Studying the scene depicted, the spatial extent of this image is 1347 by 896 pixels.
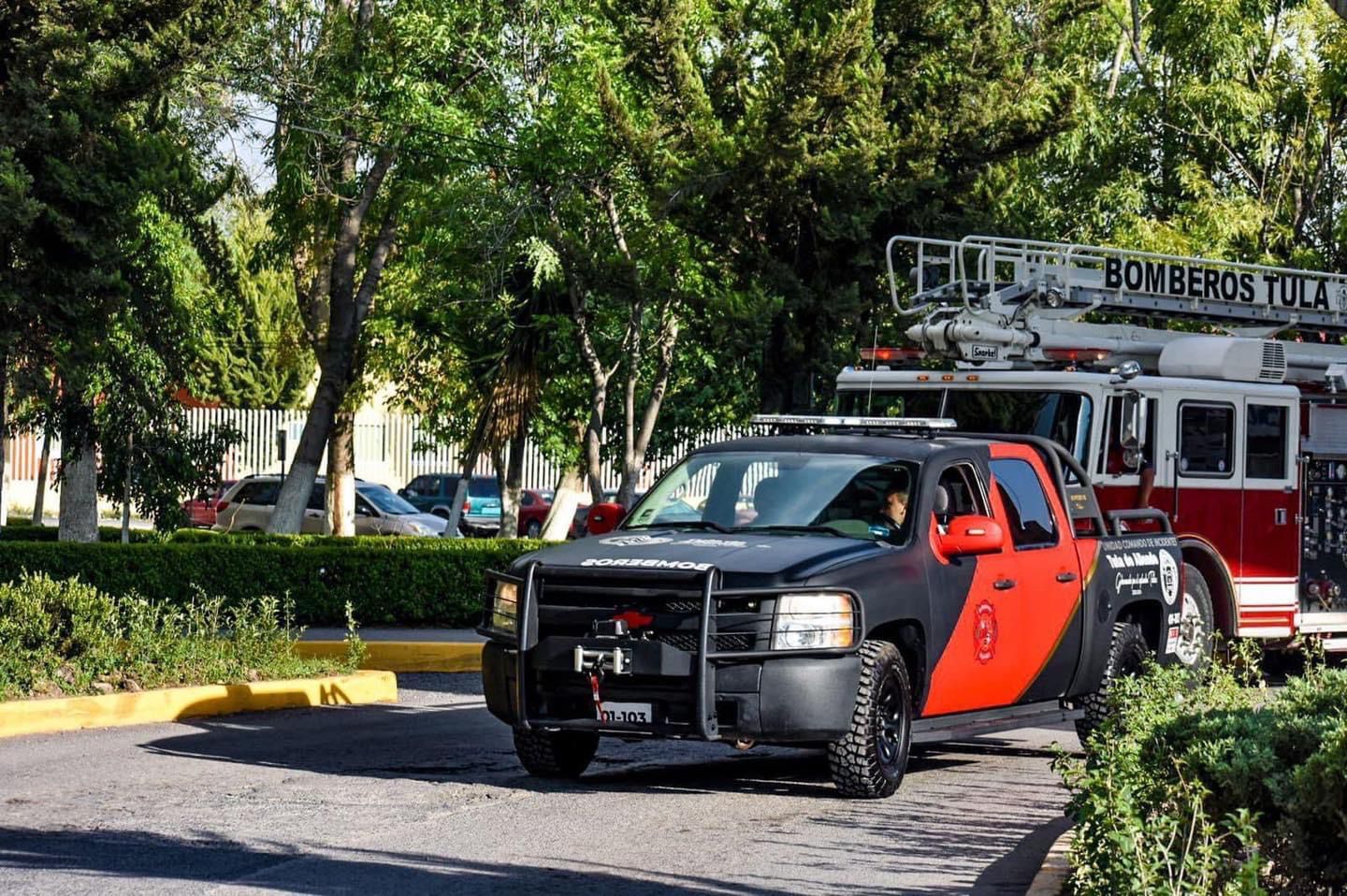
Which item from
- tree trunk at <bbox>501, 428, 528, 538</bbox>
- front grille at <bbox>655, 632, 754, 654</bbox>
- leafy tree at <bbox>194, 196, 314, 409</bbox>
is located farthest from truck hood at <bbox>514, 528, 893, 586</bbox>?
leafy tree at <bbox>194, 196, 314, 409</bbox>

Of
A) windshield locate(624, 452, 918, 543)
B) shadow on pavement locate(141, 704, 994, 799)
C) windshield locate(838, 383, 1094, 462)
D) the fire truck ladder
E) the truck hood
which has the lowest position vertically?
shadow on pavement locate(141, 704, 994, 799)

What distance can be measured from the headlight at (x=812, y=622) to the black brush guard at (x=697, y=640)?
0.03m

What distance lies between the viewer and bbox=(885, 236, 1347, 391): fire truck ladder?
1616 cm

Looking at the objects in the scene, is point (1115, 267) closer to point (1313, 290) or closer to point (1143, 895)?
point (1313, 290)

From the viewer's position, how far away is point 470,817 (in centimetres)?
981

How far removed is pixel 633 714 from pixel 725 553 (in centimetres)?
97

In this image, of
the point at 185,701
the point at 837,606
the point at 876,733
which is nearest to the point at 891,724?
the point at 876,733

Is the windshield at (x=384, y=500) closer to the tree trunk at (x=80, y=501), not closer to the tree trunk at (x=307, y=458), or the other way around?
the tree trunk at (x=307, y=458)

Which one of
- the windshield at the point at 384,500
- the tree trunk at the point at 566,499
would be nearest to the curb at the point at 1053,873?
the tree trunk at the point at 566,499

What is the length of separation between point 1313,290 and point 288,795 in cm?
1181

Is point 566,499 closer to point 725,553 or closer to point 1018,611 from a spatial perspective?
point 1018,611

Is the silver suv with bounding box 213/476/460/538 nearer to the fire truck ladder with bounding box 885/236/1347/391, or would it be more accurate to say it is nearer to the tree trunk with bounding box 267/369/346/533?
the tree trunk with bounding box 267/369/346/533

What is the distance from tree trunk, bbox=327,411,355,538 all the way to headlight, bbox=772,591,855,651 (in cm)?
2809

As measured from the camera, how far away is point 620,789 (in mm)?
11008
